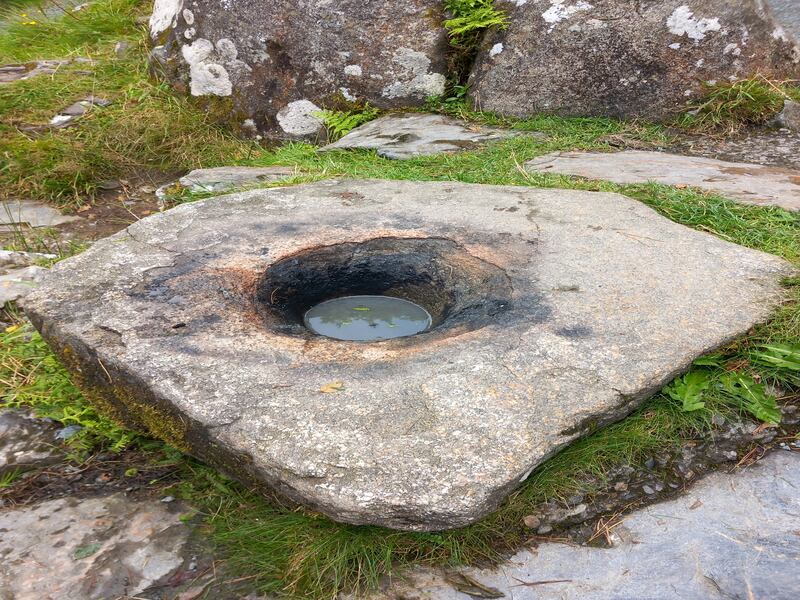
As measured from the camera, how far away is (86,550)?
1.86m

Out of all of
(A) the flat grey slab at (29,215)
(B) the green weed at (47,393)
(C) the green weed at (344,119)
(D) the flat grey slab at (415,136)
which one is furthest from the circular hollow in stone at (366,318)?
(C) the green weed at (344,119)

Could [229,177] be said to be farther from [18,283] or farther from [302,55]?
[18,283]

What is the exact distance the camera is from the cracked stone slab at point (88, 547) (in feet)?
5.73

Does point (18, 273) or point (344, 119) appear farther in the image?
point (344, 119)

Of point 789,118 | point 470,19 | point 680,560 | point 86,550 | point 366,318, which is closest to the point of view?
point 680,560

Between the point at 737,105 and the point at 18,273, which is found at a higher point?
the point at 737,105

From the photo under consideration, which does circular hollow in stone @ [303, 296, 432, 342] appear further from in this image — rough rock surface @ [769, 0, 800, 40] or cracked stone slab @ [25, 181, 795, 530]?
rough rock surface @ [769, 0, 800, 40]

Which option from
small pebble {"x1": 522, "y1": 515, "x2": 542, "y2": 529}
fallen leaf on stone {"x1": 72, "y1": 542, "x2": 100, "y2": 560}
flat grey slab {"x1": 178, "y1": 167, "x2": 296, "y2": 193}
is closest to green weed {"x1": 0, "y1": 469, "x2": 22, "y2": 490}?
fallen leaf on stone {"x1": 72, "y1": 542, "x2": 100, "y2": 560}

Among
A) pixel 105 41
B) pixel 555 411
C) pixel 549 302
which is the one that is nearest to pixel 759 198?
pixel 549 302

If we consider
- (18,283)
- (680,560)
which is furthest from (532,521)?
(18,283)

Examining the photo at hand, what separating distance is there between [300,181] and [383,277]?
129 cm

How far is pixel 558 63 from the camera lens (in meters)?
4.67

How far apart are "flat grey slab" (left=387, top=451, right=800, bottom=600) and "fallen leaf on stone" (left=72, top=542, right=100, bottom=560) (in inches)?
32.9

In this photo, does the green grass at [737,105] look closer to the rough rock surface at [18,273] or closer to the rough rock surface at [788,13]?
the rough rock surface at [788,13]
